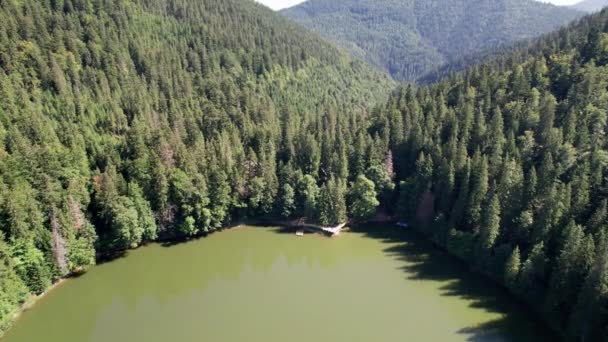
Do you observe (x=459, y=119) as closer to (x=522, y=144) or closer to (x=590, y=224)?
(x=522, y=144)

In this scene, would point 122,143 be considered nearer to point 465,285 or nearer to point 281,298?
point 281,298

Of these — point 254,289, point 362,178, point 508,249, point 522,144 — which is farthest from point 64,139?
point 522,144

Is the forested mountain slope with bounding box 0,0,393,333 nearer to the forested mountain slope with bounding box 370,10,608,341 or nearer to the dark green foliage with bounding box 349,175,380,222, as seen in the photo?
the dark green foliage with bounding box 349,175,380,222

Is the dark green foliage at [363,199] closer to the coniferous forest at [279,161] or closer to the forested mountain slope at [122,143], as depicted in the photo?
the coniferous forest at [279,161]

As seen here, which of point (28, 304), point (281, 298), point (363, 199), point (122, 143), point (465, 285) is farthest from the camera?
point (363, 199)

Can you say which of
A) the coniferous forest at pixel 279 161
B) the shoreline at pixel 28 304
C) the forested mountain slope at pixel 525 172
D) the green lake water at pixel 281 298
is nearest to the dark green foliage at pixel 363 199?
the coniferous forest at pixel 279 161

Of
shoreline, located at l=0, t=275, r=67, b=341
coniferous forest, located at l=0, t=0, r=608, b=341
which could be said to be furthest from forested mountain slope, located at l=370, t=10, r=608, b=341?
shoreline, located at l=0, t=275, r=67, b=341

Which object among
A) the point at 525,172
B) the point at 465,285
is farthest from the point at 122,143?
the point at 525,172
